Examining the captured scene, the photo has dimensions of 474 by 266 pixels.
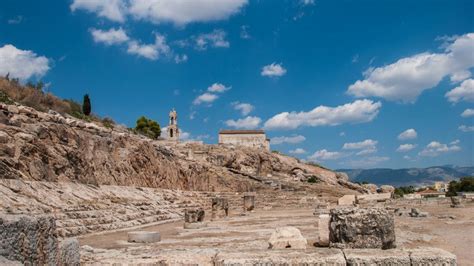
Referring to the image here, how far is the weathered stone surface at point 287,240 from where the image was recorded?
6.71 m

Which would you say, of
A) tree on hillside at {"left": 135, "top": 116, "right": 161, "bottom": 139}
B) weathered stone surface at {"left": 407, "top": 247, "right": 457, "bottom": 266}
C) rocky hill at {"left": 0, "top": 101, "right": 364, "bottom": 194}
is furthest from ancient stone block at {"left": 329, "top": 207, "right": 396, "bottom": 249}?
tree on hillside at {"left": 135, "top": 116, "right": 161, "bottom": 139}

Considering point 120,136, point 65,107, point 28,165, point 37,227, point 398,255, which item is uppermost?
point 65,107

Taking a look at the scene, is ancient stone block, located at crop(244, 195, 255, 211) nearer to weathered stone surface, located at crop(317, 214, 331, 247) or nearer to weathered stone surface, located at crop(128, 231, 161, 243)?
weathered stone surface, located at crop(128, 231, 161, 243)

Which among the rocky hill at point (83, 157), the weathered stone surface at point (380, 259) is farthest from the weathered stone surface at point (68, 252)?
the rocky hill at point (83, 157)

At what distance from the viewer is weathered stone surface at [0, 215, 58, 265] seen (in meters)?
3.31

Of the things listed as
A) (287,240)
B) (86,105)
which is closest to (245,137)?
(86,105)

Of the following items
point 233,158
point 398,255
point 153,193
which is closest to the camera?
point 398,255

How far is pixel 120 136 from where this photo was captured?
21.8 m

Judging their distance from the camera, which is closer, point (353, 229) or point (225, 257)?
point (225, 257)

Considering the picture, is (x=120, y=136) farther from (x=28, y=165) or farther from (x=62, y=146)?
(x=28, y=165)

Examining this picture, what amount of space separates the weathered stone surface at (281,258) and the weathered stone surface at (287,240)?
1.65 m

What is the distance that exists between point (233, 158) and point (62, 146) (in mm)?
46300

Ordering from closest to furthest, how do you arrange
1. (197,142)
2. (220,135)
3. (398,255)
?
(398,255)
(197,142)
(220,135)

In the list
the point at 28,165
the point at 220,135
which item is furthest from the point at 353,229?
the point at 220,135
